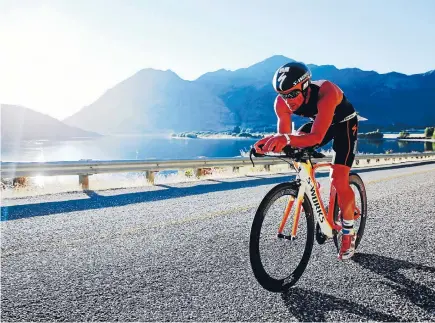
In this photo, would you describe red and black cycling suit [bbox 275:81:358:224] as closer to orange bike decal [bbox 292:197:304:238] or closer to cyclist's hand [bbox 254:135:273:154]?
orange bike decal [bbox 292:197:304:238]

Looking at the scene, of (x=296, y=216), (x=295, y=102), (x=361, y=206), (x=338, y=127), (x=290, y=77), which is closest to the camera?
(x=290, y=77)

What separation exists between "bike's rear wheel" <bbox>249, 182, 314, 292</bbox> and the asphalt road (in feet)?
0.42

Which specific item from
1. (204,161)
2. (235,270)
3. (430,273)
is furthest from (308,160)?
→ (204,161)

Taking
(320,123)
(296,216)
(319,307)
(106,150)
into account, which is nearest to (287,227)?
(296,216)

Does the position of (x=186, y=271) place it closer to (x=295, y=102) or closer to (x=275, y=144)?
(x=275, y=144)

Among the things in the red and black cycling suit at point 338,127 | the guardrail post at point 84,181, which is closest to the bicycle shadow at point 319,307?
the red and black cycling suit at point 338,127

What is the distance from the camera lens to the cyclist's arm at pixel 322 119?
3400 millimetres

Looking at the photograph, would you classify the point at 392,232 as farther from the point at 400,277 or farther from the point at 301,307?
the point at 301,307

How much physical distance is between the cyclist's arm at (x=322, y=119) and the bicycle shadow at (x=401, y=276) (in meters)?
1.49

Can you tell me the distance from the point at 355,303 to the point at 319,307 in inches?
12.8

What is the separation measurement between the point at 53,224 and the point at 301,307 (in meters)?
4.21

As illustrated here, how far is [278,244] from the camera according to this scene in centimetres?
362

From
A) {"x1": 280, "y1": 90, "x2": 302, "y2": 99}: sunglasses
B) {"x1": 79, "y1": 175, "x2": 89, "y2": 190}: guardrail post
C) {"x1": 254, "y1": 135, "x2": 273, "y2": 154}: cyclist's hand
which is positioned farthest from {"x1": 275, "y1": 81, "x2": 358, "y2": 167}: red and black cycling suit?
{"x1": 79, "y1": 175, "x2": 89, "y2": 190}: guardrail post

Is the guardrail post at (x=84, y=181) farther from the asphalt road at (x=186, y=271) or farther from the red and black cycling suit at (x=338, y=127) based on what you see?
the red and black cycling suit at (x=338, y=127)
